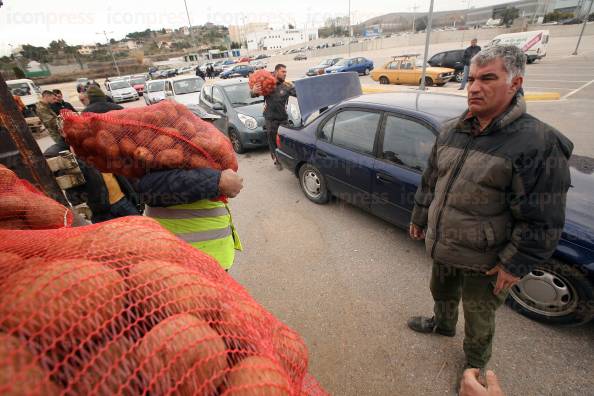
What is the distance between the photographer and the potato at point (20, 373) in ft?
1.53

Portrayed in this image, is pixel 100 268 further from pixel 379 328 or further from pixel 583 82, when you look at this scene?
pixel 583 82

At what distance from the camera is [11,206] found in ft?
4.03

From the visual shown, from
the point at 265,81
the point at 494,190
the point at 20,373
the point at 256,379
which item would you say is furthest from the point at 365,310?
the point at 265,81

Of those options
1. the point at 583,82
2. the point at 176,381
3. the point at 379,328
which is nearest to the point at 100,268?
the point at 176,381

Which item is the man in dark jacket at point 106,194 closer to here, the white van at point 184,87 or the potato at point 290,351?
the potato at point 290,351

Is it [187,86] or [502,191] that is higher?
[502,191]

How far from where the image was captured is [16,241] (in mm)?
939

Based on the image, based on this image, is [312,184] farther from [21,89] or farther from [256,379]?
[21,89]

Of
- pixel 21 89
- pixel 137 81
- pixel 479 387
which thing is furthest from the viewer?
pixel 137 81

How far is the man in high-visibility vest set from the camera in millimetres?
1532

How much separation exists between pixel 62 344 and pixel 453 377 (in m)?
2.39

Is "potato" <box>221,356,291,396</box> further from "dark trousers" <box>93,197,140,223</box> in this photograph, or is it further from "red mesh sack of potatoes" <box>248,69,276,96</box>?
"red mesh sack of potatoes" <box>248,69,276,96</box>

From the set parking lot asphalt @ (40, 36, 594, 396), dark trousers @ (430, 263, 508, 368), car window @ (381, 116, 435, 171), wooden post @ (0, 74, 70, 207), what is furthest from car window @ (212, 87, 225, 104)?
dark trousers @ (430, 263, 508, 368)

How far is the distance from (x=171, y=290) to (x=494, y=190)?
1642 mm
